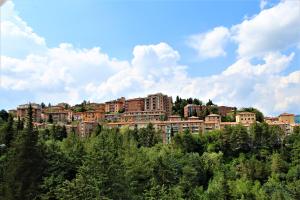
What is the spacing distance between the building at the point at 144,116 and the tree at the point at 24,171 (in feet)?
58.5

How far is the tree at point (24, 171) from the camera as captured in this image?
6.79 metres

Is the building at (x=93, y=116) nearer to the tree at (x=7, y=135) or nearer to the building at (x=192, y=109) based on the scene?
the building at (x=192, y=109)

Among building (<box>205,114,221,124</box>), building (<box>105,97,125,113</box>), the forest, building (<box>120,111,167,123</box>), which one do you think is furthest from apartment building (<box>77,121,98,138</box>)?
building (<box>205,114,221,124</box>)

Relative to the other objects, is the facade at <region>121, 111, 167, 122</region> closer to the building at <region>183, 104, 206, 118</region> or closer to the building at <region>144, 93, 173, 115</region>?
the building at <region>144, 93, 173, 115</region>

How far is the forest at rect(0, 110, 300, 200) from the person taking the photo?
275 inches

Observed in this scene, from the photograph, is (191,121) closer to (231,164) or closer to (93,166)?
(231,164)

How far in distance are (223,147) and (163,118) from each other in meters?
7.36

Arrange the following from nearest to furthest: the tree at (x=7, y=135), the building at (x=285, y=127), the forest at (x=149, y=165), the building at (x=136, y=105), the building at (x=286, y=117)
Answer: the forest at (x=149, y=165) → the tree at (x=7, y=135) → the building at (x=285, y=127) → the building at (x=286, y=117) → the building at (x=136, y=105)

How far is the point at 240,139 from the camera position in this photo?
18812 mm

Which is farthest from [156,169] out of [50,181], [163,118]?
[163,118]

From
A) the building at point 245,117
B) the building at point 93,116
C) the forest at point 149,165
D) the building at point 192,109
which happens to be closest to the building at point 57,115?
the building at point 93,116

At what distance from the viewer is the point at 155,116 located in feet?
85.4

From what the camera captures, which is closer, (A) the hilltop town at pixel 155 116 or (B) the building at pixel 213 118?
(A) the hilltop town at pixel 155 116

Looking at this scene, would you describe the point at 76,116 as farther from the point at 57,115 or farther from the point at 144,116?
the point at 144,116
